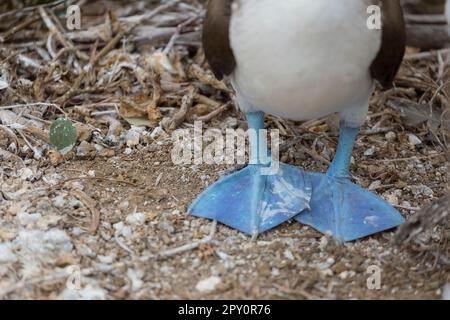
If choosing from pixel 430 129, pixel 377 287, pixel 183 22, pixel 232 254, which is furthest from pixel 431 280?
pixel 183 22

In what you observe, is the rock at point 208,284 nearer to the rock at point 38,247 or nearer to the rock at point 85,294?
the rock at point 85,294

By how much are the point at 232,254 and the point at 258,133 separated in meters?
0.57

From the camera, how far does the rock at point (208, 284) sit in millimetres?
2418

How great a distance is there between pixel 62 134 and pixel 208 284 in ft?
3.33

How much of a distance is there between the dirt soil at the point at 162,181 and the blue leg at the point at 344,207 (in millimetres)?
47

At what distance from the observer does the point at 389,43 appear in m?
2.53

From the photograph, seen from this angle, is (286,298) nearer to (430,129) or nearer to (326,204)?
(326,204)

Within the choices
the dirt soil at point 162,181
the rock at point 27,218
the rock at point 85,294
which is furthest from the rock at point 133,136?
the rock at point 85,294

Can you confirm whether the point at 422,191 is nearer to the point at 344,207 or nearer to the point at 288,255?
the point at 344,207

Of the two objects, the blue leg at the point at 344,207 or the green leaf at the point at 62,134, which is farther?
the green leaf at the point at 62,134

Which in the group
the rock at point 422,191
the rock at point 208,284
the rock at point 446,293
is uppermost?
the rock at point 208,284

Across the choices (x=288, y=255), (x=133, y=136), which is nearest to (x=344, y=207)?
(x=288, y=255)

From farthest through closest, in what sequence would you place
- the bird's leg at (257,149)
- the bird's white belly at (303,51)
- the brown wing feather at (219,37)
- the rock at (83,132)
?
the rock at (83,132), the bird's leg at (257,149), the brown wing feather at (219,37), the bird's white belly at (303,51)

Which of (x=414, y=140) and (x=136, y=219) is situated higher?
(x=136, y=219)
